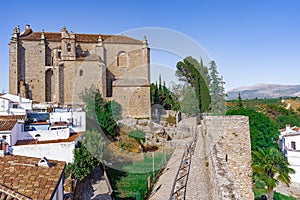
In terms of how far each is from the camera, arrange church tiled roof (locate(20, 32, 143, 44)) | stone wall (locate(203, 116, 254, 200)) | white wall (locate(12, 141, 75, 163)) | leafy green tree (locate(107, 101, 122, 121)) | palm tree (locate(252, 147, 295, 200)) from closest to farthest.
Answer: stone wall (locate(203, 116, 254, 200)) → white wall (locate(12, 141, 75, 163)) → palm tree (locate(252, 147, 295, 200)) → leafy green tree (locate(107, 101, 122, 121)) → church tiled roof (locate(20, 32, 143, 44))

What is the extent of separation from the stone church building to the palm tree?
1064cm

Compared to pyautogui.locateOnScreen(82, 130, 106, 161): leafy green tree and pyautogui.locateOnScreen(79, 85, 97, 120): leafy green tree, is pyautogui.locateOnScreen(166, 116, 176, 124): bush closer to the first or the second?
pyautogui.locateOnScreen(79, 85, 97, 120): leafy green tree

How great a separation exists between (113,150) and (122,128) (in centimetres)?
431

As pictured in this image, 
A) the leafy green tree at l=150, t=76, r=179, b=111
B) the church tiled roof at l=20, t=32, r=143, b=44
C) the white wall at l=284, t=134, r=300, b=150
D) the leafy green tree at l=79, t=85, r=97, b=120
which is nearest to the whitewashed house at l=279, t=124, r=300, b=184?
the white wall at l=284, t=134, r=300, b=150

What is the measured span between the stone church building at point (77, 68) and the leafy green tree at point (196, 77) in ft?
14.1

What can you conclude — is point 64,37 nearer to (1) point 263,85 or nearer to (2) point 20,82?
(2) point 20,82

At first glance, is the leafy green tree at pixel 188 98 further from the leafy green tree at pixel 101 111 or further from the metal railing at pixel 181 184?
the metal railing at pixel 181 184

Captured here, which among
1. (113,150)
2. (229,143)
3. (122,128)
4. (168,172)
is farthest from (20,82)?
(229,143)

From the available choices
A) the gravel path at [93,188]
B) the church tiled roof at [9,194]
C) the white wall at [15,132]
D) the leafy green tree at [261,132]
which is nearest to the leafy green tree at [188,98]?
the leafy green tree at [261,132]

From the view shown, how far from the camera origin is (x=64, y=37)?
2234cm

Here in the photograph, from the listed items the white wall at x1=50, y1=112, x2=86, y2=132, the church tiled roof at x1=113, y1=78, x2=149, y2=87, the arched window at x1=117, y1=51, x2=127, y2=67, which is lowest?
the white wall at x1=50, y1=112, x2=86, y2=132

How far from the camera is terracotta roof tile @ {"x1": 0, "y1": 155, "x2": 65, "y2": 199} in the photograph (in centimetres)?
464

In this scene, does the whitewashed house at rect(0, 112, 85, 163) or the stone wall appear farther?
the whitewashed house at rect(0, 112, 85, 163)

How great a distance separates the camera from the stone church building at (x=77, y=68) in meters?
21.9
